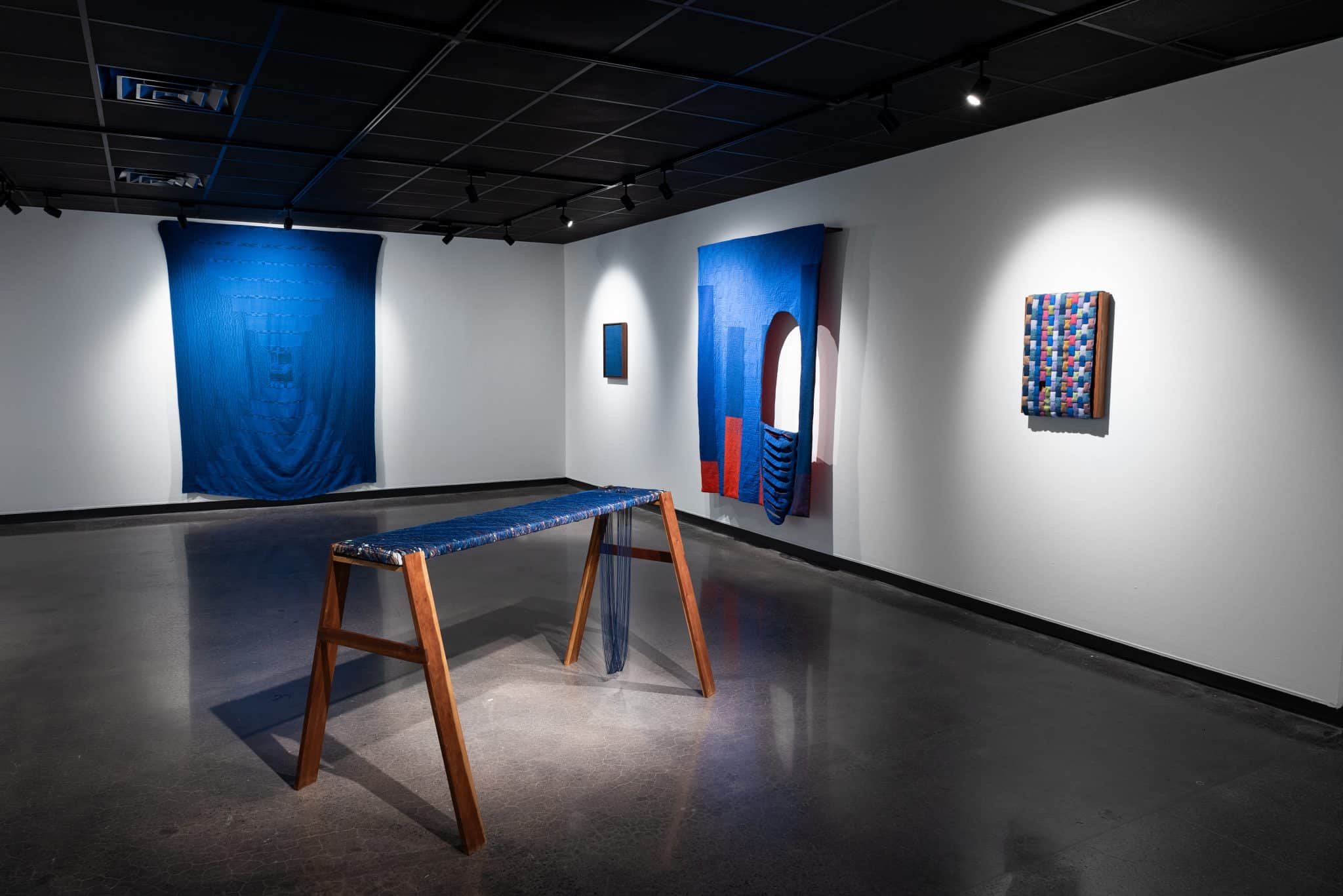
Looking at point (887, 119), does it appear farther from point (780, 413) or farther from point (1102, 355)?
point (780, 413)

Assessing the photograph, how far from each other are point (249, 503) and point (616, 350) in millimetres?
3487

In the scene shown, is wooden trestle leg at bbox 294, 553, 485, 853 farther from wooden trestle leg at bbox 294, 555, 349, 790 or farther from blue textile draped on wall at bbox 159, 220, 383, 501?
blue textile draped on wall at bbox 159, 220, 383, 501

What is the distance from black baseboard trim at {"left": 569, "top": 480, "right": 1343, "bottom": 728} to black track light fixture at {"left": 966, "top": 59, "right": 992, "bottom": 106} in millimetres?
2465

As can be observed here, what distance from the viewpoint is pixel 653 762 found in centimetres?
307

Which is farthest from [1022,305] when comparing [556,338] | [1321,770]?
[556,338]

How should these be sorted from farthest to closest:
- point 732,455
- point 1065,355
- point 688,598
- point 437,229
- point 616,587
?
point 437,229, point 732,455, point 1065,355, point 616,587, point 688,598

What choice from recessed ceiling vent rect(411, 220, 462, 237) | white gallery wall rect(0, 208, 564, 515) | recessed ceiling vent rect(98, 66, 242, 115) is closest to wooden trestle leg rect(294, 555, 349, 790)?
recessed ceiling vent rect(98, 66, 242, 115)

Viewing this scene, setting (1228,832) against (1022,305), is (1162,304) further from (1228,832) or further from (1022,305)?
(1228,832)

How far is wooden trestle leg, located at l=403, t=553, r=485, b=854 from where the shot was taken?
253cm

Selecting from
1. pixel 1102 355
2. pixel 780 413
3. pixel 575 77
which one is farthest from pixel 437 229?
pixel 1102 355

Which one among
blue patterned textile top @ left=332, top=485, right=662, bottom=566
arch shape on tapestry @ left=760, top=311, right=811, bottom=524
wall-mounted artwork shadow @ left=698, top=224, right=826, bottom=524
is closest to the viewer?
blue patterned textile top @ left=332, top=485, right=662, bottom=566

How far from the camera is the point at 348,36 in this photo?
3314 millimetres

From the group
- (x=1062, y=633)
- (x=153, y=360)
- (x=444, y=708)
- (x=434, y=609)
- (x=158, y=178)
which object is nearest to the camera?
(x=444, y=708)

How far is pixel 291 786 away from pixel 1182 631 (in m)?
3.55
